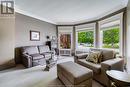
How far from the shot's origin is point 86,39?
6.09 m

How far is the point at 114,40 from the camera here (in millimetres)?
4078

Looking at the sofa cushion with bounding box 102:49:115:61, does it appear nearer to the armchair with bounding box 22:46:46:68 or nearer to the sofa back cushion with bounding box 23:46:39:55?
the armchair with bounding box 22:46:46:68

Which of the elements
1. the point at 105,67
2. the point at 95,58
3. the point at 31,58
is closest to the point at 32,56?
the point at 31,58

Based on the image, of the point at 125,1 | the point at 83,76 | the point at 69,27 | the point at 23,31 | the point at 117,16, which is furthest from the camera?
the point at 69,27

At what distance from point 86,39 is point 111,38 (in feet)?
6.48

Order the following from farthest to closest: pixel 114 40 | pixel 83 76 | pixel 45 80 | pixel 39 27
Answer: pixel 39 27, pixel 114 40, pixel 45 80, pixel 83 76

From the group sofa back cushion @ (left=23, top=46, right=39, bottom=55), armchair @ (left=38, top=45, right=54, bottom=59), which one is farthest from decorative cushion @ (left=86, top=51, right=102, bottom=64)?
sofa back cushion @ (left=23, top=46, right=39, bottom=55)

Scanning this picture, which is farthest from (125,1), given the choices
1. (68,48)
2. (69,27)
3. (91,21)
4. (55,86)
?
(68,48)

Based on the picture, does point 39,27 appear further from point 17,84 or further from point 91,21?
point 17,84

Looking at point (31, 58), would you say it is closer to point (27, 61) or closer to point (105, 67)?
point (27, 61)

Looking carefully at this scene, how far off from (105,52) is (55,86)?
1933 millimetres

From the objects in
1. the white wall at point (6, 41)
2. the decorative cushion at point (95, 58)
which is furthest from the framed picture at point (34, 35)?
the decorative cushion at point (95, 58)

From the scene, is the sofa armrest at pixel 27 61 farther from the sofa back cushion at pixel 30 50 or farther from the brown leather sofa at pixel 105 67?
the brown leather sofa at pixel 105 67

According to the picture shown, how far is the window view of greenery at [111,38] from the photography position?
3.95 meters
